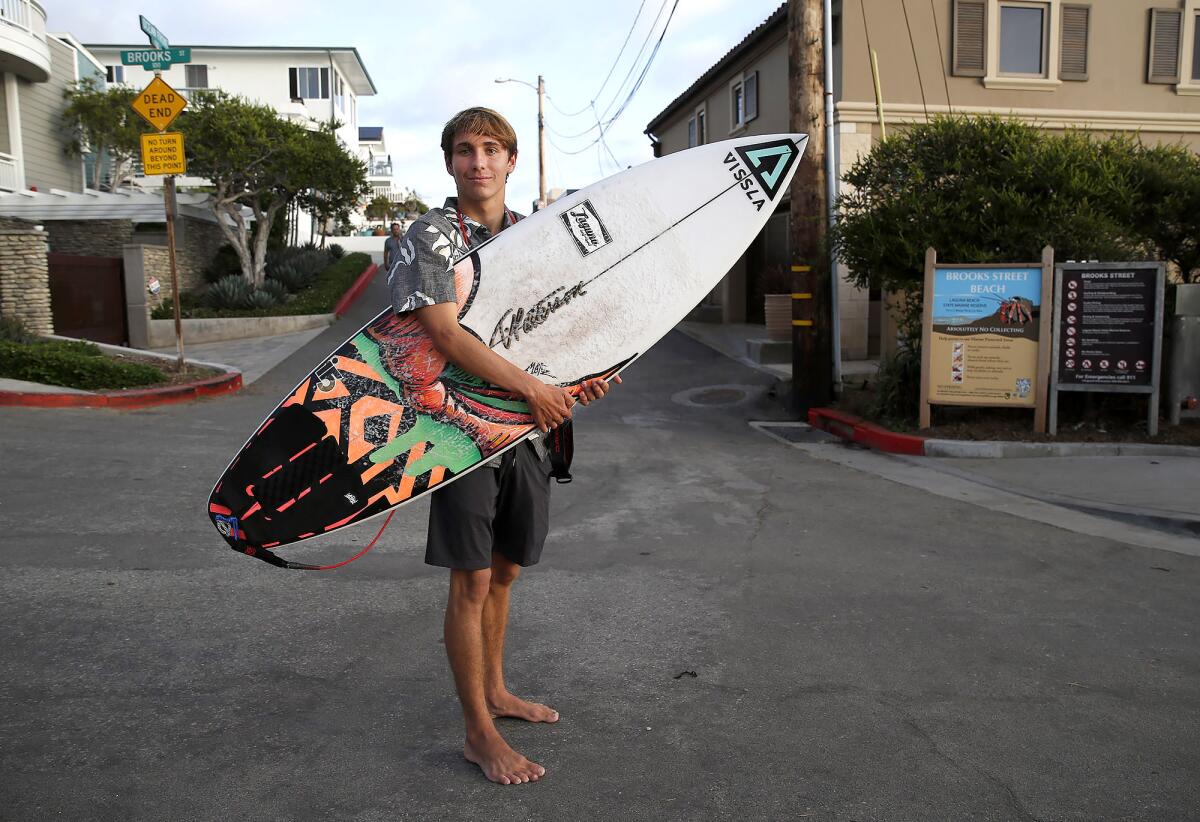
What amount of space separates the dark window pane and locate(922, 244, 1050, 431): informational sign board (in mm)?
9204

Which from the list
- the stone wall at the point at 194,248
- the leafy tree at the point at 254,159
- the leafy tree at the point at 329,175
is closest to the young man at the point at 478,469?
the leafy tree at the point at 254,159

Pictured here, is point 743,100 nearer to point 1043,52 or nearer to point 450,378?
point 1043,52

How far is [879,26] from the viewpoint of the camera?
580 inches

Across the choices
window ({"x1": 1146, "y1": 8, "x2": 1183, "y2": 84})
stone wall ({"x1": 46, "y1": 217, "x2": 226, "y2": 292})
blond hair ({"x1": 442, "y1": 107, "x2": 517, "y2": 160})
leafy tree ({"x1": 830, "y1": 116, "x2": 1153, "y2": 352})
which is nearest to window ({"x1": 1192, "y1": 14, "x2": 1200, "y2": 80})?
window ({"x1": 1146, "y1": 8, "x2": 1183, "y2": 84})

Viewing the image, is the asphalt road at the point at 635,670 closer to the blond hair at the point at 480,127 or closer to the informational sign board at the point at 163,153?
the blond hair at the point at 480,127

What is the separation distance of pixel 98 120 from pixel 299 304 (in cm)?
1028

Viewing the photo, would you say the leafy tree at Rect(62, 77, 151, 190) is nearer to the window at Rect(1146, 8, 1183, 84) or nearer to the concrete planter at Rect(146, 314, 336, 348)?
the concrete planter at Rect(146, 314, 336, 348)

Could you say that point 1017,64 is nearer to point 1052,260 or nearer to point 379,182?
point 1052,260

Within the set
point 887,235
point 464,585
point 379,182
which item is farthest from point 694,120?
point 379,182

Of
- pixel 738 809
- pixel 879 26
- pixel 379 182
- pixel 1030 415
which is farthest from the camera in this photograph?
pixel 379 182

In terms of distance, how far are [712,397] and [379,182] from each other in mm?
78450

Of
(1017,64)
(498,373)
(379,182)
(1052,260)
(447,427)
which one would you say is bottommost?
(447,427)

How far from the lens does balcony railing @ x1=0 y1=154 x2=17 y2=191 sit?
21094 millimetres

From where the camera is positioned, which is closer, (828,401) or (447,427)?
(447,427)
